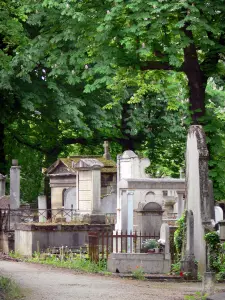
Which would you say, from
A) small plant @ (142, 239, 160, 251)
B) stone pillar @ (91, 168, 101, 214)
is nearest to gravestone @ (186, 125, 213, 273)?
small plant @ (142, 239, 160, 251)

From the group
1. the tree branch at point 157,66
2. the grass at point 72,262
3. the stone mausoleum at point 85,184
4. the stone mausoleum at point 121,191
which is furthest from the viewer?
the stone mausoleum at point 85,184

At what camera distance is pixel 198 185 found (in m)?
19.7

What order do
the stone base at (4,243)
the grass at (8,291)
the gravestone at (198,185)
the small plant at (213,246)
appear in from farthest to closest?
the stone base at (4,243) < the gravestone at (198,185) < the small plant at (213,246) < the grass at (8,291)

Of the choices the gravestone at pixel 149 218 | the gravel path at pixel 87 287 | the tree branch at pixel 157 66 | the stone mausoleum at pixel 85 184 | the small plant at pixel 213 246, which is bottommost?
the gravel path at pixel 87 287

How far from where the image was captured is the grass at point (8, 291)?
1433cm

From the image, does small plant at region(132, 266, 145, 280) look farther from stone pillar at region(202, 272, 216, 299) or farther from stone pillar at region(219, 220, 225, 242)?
stone pillar at region(202, 272, 216, 299)

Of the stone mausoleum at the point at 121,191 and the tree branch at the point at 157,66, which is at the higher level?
the tree branch at the point at 157,66

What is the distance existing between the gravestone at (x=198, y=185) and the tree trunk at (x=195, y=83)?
3.52 metres

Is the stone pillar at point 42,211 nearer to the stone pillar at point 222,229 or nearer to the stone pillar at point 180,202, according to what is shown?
the stone pillar at point 180,202

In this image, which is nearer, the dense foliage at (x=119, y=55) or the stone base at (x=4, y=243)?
the dense foliage at (x=119, y=55)

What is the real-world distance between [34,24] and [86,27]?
414 inches

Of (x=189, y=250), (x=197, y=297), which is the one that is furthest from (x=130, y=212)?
(x=197, y=297)

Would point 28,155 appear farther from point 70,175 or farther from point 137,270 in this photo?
point 137,270

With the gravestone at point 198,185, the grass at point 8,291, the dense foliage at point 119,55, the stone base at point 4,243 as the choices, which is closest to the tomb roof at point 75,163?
the dense foliage at point 119,55
